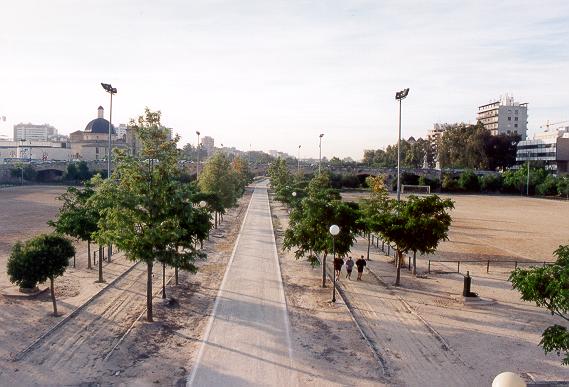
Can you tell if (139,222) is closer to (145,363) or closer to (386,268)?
(145,363)

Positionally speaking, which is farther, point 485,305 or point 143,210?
point 485,305

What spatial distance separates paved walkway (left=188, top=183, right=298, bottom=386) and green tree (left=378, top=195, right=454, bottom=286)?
5.37 m

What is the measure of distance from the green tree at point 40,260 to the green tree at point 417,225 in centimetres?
1299

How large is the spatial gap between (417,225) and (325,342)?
9.09 meters

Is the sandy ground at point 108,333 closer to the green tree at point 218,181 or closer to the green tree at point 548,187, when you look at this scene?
the green tree at point 218,181

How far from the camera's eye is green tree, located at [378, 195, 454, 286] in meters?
23.2

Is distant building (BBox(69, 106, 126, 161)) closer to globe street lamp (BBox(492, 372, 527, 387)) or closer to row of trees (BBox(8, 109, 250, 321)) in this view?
row of trees (BBox(8, 109, 250, 321))

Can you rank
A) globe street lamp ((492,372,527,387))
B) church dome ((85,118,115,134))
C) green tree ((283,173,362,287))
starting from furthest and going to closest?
1. church dome ((85,118,115,134))
2. green tree ((283,173,362,287))
3. globe street lamp ((492,372,527,387))

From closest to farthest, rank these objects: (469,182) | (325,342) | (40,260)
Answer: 1. (325,342)
2. (40,260)
3. (469,182)

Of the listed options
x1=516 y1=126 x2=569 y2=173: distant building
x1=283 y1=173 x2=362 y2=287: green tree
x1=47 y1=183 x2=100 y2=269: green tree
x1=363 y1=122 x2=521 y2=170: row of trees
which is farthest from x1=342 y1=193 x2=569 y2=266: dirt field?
x1=516 y1=126 x2=569 y2=173: distant building

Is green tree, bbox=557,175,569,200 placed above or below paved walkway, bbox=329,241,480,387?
above

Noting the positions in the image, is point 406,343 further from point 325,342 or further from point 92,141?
point 92,141

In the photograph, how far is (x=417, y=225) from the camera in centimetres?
2309

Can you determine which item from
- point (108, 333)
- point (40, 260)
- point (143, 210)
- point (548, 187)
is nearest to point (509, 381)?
point (108, 333)
